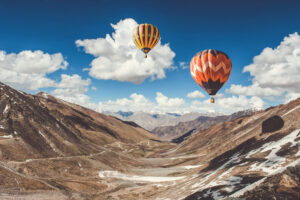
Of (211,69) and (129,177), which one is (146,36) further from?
(129,177)

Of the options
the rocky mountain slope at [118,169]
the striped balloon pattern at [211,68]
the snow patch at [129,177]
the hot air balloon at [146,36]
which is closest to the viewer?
the rocky mountain slope at [118,169]

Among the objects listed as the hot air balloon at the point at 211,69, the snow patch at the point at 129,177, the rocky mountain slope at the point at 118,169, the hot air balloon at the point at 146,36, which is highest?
the hot air balloon at the point at 146,36

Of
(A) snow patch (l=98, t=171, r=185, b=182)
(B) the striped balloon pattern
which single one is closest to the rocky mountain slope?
(A) snow patch (l=98, t=171, r=185, b=182)

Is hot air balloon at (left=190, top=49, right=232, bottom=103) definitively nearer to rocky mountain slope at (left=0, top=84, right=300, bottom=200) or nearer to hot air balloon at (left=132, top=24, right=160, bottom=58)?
rocky mountain slope at (left=0, top=84, right=300, bottom=200)

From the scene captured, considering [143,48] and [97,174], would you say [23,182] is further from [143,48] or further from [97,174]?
[143,48]

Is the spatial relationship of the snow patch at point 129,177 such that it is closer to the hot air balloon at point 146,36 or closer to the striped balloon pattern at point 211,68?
the hot air balloon at point 146,36

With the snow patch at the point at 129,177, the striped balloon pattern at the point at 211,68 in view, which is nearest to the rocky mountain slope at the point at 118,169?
the snow patch at the point at 129,177

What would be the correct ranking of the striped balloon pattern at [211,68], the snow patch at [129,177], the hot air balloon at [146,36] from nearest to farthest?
the striped balloon pattern at [211,68] < the hot air balloon at [146,36] < the snow patch at [129,177]

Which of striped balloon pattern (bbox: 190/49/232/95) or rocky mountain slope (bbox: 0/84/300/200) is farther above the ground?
striped balloon pattern (bbox: 190/49/232/95)
